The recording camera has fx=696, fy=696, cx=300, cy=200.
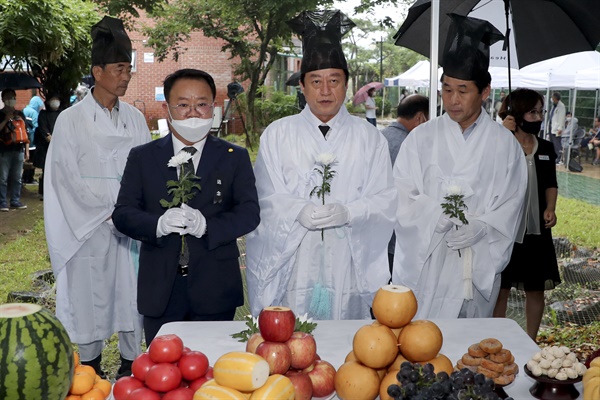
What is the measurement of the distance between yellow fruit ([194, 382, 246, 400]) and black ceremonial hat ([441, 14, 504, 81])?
2.18 m

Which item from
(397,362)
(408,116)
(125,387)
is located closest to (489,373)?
(397,362)

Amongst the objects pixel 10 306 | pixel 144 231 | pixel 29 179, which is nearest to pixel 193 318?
pixel 144 231

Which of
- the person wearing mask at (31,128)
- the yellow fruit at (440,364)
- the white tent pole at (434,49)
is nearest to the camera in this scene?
the yellow fruit at (440,364)

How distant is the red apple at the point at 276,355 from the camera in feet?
5.86

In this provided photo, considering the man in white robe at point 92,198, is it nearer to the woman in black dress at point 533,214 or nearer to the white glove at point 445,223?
the white glove at point 445,223

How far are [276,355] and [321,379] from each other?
181 millimetres

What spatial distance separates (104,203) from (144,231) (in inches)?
40.8

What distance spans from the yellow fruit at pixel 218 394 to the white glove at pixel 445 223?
1796 mm

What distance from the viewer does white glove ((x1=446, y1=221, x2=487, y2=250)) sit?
3.11 meters

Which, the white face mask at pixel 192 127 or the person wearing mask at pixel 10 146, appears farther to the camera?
the person wearing mask at pixel 10 146

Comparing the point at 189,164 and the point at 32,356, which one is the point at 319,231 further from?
the point at 32,356

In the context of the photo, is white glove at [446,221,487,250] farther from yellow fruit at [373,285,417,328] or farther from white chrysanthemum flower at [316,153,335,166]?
yellow fruit at [373,285,417,328]

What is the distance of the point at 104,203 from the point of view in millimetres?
3637

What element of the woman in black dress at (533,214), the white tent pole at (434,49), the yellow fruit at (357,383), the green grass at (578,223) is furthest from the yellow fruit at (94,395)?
the green grass at (578,223)
